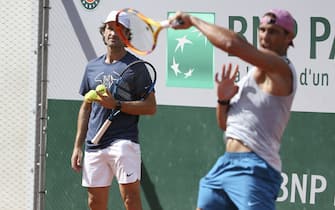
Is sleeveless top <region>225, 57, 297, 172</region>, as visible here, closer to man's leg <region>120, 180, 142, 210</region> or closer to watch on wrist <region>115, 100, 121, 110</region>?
watch on wrist <region>115, 100, 121, 110</region>

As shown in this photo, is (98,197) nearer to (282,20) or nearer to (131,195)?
(131,195)

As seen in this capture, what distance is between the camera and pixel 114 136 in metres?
6.17

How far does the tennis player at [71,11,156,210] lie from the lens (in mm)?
6141

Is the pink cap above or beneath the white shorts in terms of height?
above

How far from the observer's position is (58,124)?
7.20m

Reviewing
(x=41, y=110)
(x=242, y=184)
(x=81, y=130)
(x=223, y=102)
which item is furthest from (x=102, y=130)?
(x=242, y=184)

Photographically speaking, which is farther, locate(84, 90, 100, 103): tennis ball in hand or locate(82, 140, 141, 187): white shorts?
locate(82, 140, 141, 187): white shorts

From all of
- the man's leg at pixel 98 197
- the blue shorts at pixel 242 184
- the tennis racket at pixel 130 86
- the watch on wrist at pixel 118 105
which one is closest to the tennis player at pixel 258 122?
the blue shorts at pixel 242 184

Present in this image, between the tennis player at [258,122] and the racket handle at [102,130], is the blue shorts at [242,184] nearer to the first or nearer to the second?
the tennis player at [258,122]

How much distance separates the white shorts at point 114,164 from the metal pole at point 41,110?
997 millimetres

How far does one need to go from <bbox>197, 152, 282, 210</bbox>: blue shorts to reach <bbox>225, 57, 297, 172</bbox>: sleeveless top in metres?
0.06

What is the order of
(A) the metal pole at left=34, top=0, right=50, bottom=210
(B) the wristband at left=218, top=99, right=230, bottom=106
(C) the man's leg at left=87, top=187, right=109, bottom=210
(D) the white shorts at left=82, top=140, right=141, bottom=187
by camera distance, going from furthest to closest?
(A) the metal pole at left=34, top=0, right=50, bottom=210, (C) the man's leg at left=87, top=187, right=109, bottom=210, (D) the white shorts at left=82, top=140, right=141, bottom=187, (B) the wristband at left=218, top=99, right=230, bottom=106

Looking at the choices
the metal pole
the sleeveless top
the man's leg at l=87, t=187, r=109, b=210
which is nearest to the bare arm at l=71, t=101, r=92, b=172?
the man's leg at l=87, t=187, r=109, b=210

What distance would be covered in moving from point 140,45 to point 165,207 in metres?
1.64
